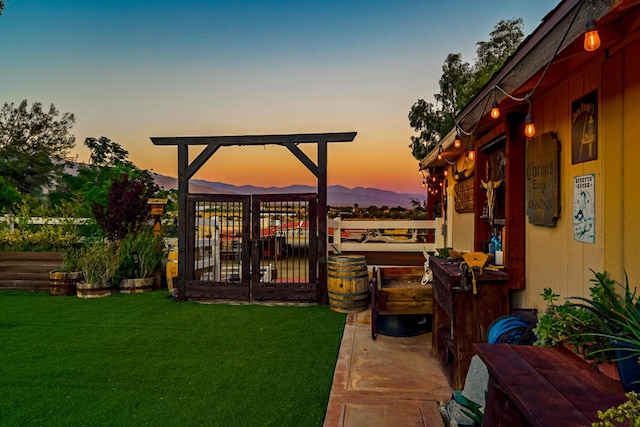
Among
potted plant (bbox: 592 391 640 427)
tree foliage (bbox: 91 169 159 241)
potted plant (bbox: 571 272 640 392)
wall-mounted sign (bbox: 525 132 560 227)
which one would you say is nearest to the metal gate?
tree foliage (bbox: 91 169 159 241)

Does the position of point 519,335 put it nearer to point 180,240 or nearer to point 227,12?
point 180,240

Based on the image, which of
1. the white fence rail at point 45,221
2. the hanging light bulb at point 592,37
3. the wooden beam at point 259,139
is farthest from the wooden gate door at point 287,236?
the hanging light bulb at point 592,37

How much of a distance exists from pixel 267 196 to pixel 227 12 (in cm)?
497

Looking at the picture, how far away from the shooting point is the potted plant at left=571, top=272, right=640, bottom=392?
4.29ft

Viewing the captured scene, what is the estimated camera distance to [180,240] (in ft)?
20.6

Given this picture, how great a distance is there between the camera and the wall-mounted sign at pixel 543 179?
Result: 7.65 ft

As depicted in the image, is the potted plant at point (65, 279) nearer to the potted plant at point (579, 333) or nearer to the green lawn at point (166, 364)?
the green lawn at point (166, 364)

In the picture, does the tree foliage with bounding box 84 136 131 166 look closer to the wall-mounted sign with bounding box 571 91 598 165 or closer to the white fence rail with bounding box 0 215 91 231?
the white fence rail with bounding box 0 215 91 231

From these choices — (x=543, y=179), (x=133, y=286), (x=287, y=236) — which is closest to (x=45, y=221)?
(x=133, y=286)

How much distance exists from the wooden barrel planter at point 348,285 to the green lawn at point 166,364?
239 millimetres

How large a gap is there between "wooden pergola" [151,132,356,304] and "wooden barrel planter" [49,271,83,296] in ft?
6.44

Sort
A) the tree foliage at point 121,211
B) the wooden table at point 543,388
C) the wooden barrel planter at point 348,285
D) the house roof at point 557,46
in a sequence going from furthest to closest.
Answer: the tree foliage at point 121,211, the wooden barrel planter at point 348,285, the house roof at point 557,46, the wooden table at point 543,388

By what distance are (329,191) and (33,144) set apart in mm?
20460

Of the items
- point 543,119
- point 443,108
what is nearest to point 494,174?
point 543,119
